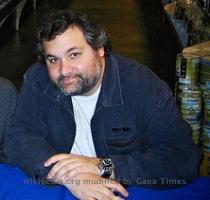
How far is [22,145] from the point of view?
197cm

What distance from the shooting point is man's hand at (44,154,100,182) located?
1.77 metres

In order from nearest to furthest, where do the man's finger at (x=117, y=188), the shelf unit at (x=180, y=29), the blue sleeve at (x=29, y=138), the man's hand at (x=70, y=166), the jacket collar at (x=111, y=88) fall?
the man's finger at (x=117, y=188) < the man's hand at (x=70, y=166) < the blue sleeve at (x=29, y=138) < the jacket collar at (x=111, y=88) < the shelf unit at (x=180, y=29)

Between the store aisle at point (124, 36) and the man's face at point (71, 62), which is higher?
the man's face at point (71, 62)

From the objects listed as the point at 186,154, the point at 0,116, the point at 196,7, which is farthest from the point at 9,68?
the point at 186,154

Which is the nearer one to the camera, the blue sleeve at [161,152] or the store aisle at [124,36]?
the blue sleeve at [161,152]

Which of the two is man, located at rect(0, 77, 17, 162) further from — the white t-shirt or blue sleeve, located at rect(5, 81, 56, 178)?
the white t-shirt

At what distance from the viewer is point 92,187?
5.64 feet

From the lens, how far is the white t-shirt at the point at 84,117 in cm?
211

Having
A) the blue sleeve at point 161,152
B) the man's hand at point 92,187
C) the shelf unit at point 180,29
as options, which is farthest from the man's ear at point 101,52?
the shelf unit at point 180,29

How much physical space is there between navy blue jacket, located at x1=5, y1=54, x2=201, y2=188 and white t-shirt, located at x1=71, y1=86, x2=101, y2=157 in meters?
0.03

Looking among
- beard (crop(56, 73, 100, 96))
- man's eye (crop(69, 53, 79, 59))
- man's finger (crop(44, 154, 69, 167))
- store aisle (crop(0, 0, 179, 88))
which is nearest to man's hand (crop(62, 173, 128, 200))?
man's finger (crop(44, 154, 69, 167))

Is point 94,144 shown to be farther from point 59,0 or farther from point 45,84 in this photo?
point 59,0

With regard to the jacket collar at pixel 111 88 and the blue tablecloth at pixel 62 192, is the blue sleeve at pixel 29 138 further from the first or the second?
the jacket collar at pixel 111 88

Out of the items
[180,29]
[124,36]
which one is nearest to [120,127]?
[180,29]
